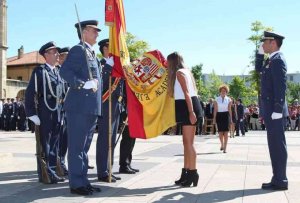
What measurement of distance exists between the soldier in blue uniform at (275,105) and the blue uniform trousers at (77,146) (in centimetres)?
265

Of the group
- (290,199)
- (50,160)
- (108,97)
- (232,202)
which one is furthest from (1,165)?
(290,199)

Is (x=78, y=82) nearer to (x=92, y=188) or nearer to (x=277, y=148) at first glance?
(x=92, y=188)

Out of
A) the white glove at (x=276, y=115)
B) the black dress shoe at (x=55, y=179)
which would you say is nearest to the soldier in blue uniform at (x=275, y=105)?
the white glove at (x=276, y=115)

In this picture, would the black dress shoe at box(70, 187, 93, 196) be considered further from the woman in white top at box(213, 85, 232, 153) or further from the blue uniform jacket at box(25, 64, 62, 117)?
the woman in white top at box(213, 85, 232, 153)

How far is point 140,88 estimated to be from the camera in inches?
279

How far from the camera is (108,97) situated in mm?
7121

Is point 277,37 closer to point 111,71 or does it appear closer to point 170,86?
point 170,86

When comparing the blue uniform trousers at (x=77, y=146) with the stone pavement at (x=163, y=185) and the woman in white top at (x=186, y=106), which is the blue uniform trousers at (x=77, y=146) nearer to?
the stone pavement at (x=163, y=185)

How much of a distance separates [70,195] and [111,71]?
2.18 metres

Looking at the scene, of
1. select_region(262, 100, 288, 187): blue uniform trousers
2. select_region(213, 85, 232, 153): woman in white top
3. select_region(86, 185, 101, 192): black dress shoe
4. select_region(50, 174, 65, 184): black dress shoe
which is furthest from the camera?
select_region(213, 85, 232, 153): woman in white top

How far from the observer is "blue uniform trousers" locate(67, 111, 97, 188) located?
5828 mm

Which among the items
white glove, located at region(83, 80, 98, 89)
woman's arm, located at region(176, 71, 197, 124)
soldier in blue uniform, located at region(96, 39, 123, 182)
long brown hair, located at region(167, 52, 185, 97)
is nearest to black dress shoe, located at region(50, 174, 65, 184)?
soldier in blue uniform, located at region(96, 39, 123, 182)

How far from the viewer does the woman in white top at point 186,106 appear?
6.45 metres

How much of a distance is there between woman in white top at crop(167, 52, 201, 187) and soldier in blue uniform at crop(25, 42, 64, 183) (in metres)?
1.90
